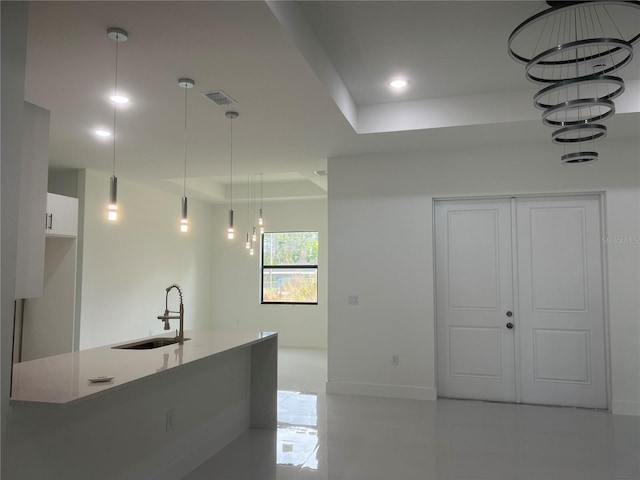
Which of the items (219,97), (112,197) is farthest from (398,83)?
(112,197)

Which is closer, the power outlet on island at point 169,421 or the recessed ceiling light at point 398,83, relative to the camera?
the power outlet on island at point 169,421

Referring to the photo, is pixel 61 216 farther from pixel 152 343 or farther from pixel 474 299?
pixel 474 299

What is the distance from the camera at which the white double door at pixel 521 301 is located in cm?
488

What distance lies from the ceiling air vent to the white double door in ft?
9.05

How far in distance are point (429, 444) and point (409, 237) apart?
2.30 meters

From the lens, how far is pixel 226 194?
917cm

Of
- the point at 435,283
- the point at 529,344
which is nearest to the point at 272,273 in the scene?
the point at 435,283

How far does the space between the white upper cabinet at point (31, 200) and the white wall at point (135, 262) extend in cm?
401

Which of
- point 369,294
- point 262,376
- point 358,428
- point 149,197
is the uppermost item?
point 149,197

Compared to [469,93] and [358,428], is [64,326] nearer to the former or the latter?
[358,428]

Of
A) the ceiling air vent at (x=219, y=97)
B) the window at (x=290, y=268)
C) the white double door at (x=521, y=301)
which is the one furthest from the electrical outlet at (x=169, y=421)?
the window at (x=290, y=268)

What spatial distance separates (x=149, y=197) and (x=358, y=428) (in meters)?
5.16

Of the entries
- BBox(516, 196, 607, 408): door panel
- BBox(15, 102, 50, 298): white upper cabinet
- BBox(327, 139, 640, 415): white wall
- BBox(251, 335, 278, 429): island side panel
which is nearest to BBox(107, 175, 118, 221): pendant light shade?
BBox(15, 102, 50, 298): white upper cabinet

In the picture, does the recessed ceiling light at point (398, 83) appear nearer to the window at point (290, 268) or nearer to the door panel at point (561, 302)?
the door panel at point (561, 302)
